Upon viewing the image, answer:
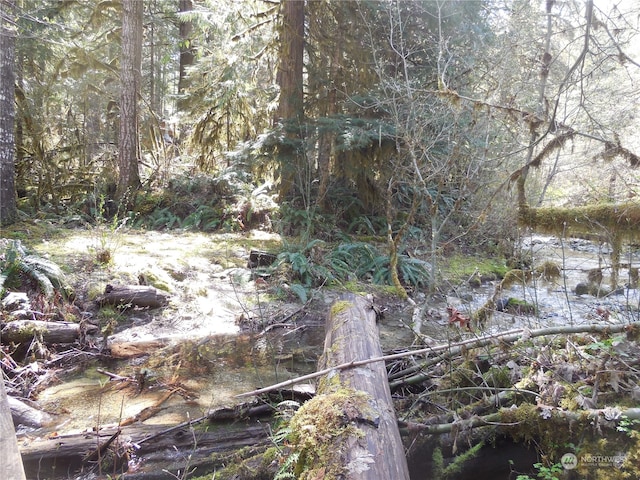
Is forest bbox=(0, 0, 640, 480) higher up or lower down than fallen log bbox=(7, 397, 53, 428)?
higher up

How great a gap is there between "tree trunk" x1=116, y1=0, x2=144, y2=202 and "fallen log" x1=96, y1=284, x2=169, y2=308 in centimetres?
532

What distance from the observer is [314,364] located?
462 cm

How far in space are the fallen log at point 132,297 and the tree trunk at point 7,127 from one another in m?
4.48

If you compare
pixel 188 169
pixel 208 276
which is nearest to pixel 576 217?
pixel 208 276

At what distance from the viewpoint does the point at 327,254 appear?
26.2ft

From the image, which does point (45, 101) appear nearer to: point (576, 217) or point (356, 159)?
point (356, 159)

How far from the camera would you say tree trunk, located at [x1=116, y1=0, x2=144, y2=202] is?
10.3m

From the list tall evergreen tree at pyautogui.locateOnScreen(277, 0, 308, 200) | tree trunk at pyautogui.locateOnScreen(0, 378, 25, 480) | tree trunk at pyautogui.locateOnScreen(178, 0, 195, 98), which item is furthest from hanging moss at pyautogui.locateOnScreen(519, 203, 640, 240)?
tree trunk at pyautogui.locateOnScreen(178, 0, 195, 98)

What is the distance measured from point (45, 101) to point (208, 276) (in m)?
9.08

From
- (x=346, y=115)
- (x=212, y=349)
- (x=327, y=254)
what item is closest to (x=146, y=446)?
(x=212, y=349)

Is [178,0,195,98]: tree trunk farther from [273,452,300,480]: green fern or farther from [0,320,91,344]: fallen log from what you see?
[273,452,300,480]: green fern

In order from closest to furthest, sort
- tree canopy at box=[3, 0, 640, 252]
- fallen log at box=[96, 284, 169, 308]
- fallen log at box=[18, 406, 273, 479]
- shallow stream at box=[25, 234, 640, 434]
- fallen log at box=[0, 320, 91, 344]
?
fallen log at box=[18, 406, 273, 479], shallow stream at box=[25, 234, 640, 434], fallen log at box=[0, 320, 91, 344], fallen log at box=[96, 284, 169, 308], tree canopy at box=[3, 0, 640, 252]

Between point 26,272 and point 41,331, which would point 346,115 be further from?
point 41,331

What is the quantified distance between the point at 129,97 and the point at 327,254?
6.81m
